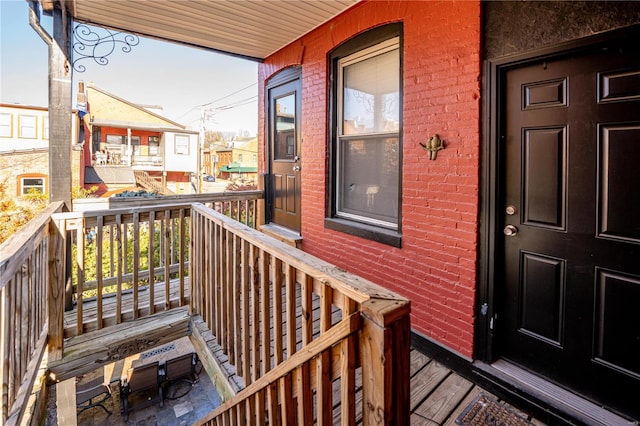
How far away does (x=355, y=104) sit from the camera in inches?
126

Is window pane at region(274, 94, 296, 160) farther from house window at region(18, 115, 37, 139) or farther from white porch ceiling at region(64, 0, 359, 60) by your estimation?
house window at region(18, 115, 37, 139)

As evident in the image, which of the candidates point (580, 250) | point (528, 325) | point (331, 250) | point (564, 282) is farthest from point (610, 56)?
point (331, 250)

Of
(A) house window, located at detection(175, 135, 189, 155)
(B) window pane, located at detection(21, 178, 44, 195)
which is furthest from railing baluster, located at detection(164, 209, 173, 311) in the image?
(A) house window, located at detection(175, 135, 189, 155)

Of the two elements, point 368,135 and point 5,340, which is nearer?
point 5,340

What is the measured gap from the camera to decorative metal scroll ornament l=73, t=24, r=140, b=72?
325cm

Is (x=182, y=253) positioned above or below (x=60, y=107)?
below

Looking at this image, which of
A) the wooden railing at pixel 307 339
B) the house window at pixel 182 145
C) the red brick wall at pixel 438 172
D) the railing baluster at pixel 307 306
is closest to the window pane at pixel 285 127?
the red brick wall at pixel 438 172

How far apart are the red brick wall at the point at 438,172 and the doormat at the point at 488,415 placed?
32 centimetres

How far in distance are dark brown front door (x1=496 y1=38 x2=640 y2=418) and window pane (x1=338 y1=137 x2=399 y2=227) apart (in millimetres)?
976

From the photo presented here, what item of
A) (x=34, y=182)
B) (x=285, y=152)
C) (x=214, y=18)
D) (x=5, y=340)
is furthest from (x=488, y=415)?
(x=34, y=182)

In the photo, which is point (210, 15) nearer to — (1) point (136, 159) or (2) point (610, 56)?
(2) point (610, 56)

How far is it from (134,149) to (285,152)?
20776mm

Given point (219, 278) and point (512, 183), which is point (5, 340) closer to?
point (219, 278)

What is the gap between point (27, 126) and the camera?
17922 mm
